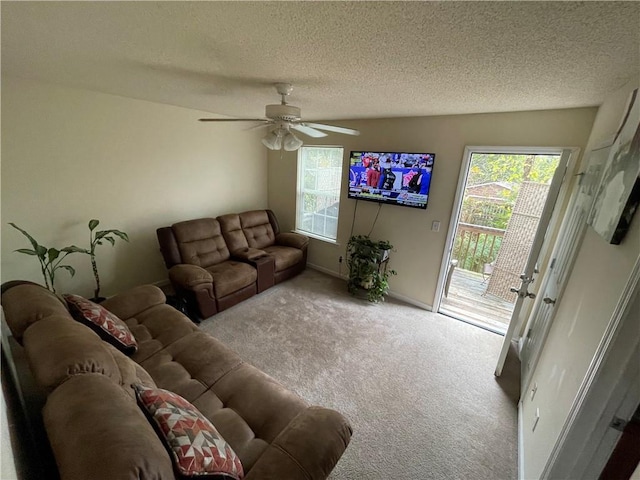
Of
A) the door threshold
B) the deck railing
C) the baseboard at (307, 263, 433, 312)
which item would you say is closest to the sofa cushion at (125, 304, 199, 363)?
the baseboard at (307, 263, 433, 312)

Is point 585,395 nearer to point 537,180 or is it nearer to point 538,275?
point 538,275

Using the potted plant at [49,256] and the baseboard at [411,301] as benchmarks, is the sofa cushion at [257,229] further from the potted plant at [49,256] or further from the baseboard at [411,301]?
the baseboard at [411,301]

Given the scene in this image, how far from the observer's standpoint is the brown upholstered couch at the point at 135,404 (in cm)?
73

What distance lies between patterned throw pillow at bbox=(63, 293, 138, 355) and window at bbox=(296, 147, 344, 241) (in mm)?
2903

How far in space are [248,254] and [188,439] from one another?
8.63 ft

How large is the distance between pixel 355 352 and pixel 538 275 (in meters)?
2.04

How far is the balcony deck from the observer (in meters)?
3.16

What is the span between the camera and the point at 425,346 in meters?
2.60

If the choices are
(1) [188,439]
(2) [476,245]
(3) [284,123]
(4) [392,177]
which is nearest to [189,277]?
(3) [284,123]

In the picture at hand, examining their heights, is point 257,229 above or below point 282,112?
below

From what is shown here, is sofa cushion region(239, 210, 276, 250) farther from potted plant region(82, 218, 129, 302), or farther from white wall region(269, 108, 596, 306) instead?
potted plant region(82, 218, 129, 302)

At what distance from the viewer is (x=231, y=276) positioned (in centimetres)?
300

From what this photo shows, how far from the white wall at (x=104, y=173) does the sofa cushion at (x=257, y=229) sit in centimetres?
53

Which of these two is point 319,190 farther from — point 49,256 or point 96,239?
point 49,256
